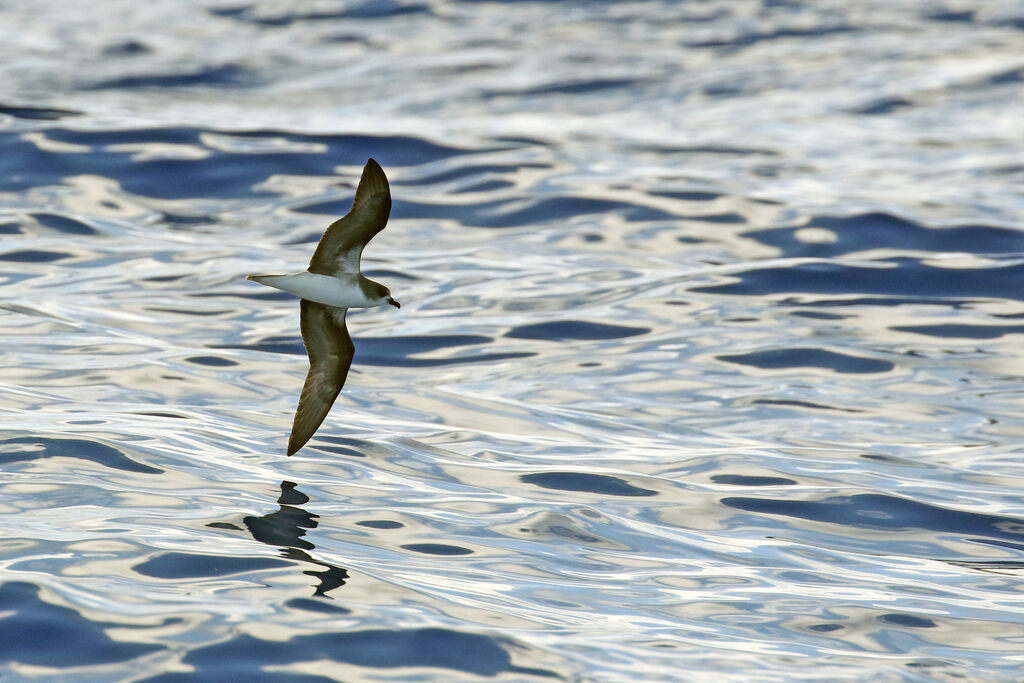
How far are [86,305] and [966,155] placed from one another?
1260cm

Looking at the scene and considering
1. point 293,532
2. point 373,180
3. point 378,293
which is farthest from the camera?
point 293,532

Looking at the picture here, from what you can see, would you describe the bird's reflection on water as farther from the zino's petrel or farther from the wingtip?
the wingtip

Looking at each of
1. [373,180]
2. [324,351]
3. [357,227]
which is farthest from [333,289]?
[324,351]

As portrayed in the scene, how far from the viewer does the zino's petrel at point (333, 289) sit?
24.8 ft

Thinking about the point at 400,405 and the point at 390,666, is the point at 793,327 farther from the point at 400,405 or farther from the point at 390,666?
the point at 390,666

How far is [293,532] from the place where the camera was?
329 inches

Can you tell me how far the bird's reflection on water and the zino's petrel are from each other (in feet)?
1.31

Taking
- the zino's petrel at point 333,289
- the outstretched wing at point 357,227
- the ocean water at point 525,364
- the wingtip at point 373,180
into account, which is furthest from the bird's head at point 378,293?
the ocean water at point 525,364

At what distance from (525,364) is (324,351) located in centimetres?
445

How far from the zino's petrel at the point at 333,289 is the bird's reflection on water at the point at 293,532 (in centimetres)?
40

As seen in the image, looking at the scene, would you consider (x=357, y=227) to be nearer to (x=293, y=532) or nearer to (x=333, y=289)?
(x=333, y=289)

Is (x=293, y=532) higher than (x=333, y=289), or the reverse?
(x=333, y=289)

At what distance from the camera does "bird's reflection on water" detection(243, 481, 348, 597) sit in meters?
7.61

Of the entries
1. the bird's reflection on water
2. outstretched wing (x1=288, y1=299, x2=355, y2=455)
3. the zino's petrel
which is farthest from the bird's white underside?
the bird's reflection on water
